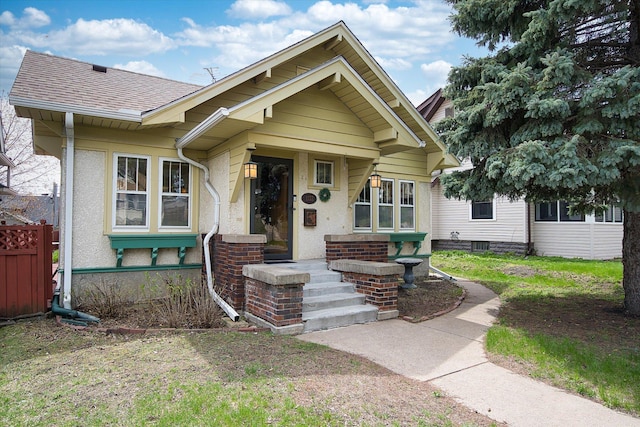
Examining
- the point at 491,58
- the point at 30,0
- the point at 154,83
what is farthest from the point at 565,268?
the point at 30,0

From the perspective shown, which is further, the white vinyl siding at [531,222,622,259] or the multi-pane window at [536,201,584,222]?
the multi-pane window at [536,201,584,222]

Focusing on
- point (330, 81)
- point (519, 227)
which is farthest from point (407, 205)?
point (519, 227)

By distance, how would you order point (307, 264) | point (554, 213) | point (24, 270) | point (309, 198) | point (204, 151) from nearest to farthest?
point (24, 270) → point (307, 264) → point (204, 151) → point (309, 198) → point (554, 213)

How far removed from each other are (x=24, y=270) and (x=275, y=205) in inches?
161

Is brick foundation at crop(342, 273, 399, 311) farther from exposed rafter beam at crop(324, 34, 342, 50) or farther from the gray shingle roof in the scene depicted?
exposed rafter beam at crop(324, 34, 342, 50)

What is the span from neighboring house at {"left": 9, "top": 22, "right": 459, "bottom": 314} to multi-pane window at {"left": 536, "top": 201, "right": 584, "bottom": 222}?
9.76 meters

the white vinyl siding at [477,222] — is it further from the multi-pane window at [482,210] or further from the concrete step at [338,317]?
the concrete step at [338,317]

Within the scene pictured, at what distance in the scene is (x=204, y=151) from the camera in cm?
782

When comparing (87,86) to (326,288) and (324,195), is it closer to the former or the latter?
(324,195)

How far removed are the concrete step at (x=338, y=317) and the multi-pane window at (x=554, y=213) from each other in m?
11.1

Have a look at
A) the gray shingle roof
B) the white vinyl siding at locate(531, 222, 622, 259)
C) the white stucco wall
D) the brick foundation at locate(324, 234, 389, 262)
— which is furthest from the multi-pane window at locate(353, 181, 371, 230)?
the white vinyl siding at locate(531, 222, 622, 259)

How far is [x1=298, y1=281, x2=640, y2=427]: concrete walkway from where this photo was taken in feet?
11.0

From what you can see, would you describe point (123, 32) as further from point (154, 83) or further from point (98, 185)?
point (98, 185)

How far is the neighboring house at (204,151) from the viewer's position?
21.2 ft
